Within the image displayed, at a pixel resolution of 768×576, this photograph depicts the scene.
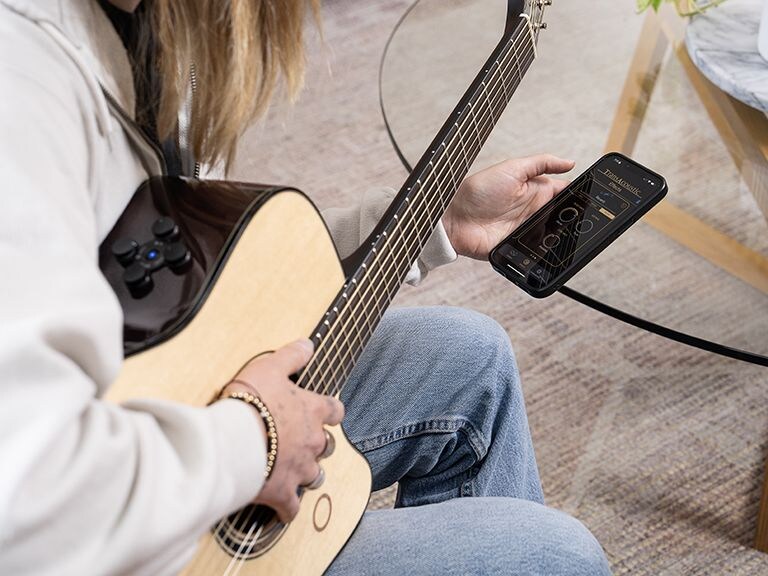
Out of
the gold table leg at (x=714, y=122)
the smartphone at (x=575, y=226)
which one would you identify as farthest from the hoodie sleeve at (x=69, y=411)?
the gold table leg at (x=714, y=122)

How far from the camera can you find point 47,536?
1.34 ft

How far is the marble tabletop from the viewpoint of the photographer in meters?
1.06

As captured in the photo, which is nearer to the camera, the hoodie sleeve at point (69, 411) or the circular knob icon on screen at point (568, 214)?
the hoodie sleeve at point (69, 411)

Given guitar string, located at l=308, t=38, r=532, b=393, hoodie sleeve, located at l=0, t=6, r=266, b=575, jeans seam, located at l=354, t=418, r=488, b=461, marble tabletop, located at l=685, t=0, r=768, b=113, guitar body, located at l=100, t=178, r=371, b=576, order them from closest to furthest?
hoodie sleeve, located at l=0, t=6, r=266, b=575
guitar body, located at l=100, t=178, r=371, b=576
guitar string, located at l=308, t=38, r=532, b=393
jeans seam, located at l=354, t=418, r=488, b=461
marble tabletop, located at l=685, t=0, r=768, b=113

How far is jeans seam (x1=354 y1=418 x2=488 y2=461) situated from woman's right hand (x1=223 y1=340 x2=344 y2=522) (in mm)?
182

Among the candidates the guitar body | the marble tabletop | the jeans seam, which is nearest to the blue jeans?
the jeans seam

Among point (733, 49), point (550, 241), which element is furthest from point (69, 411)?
point (733, 49)

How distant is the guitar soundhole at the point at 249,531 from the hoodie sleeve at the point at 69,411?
0.06 m

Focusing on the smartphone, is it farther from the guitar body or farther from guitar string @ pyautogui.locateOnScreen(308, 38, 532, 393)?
the guitar body


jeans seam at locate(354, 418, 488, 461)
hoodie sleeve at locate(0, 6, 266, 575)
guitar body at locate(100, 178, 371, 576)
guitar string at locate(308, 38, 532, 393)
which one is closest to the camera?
hoodie sleeve at locate(0, 6, 266, 575)

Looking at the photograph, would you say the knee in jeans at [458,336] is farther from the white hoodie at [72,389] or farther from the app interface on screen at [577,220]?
the white hoodie at [72,389]

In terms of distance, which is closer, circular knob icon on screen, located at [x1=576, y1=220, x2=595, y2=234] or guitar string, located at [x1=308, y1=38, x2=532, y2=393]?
guitar string, located at [x1=308, y1=38, x2=532, y2=393]

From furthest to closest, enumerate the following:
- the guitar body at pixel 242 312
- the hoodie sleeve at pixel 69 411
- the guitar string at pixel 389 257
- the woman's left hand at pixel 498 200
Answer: the woman's left hand at pixel 498 200 → the guitar string at pixel 389 257 → the guitar body at pixel 242 312 → the hoodie sleeve at pixel 69 411

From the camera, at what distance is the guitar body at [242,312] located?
0.54 metres
